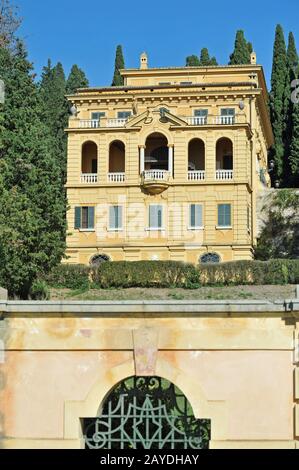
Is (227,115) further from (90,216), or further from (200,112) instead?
(90,216)

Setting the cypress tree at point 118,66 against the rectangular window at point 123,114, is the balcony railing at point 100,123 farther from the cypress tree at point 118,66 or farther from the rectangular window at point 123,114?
the cypress tree at point 118,66

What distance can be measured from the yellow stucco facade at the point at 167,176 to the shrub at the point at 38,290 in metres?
12.0

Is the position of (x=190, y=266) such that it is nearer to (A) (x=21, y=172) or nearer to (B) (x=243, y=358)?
(A) (x=21, y=172)

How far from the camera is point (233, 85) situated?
4925 centimetres

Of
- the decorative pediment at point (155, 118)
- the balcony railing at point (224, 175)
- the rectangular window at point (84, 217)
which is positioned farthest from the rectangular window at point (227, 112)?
the rectangular window at point (84, 217)

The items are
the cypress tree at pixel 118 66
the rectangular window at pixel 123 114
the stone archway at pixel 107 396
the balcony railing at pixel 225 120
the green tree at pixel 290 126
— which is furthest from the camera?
the cypress tree at pixel 118 66

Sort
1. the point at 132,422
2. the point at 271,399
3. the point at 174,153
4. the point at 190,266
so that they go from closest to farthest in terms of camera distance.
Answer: the point at 271,399
the point at 132,422
the point at 190,266
the point at 174,153

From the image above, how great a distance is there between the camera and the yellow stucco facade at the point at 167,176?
45.0 metres

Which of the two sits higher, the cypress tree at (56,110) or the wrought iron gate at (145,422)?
the cypress tree at (56,110)

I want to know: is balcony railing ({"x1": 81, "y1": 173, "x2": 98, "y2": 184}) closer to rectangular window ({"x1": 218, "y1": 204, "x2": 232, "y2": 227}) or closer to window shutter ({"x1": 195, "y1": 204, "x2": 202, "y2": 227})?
window shutter ({"x1": 195, "y1": 204, "x2": 202, "y2": 227})

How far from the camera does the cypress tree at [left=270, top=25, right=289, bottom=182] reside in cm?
6369
